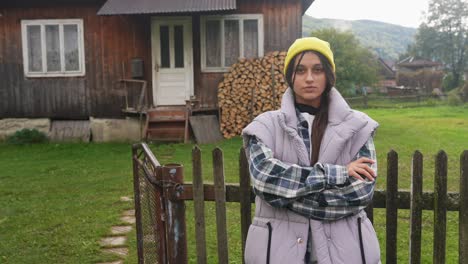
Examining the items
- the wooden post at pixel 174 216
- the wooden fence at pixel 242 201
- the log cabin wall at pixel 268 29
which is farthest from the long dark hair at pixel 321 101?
the log cabin wall at pixel 268 29

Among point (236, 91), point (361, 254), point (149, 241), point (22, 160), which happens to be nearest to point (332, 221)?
point (361, 254)

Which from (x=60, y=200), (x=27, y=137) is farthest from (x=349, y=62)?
(x=60, y=200)

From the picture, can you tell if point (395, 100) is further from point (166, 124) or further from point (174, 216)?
point (174, 216)

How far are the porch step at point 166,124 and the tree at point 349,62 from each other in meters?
43.2

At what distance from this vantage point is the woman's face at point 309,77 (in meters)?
2.55

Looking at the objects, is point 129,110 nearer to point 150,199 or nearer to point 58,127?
point 58,127

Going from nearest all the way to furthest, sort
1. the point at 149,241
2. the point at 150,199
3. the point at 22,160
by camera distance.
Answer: the point at 150,199 → the point at 149,241 → the point at 22,160

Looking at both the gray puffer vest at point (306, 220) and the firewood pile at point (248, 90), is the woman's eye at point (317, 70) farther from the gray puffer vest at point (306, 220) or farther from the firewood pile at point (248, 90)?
the firewood pile at point (248, 90)

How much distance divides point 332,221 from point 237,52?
40.1 ft

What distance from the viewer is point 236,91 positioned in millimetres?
13898

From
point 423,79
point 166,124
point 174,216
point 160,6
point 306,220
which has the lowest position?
point 166,124

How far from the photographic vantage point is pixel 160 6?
1304 cm

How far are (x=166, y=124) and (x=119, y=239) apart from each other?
802cm

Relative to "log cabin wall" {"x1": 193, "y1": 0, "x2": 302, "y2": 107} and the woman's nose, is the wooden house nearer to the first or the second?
"log cabin wall" {"x1": 193, "y1": 0, "x2": 302, "y2": 107}
